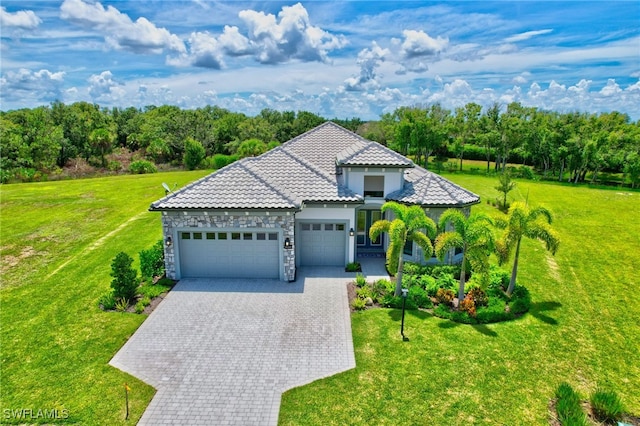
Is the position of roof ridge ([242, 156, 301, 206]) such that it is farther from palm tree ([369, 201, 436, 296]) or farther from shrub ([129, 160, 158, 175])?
shrub ([129, 160, 158, 175])

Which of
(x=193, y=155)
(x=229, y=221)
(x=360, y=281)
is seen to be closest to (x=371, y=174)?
(x=360, y=281)

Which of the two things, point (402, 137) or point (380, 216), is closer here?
point (380, 216)

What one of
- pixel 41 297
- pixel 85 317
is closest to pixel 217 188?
pixel 85 317

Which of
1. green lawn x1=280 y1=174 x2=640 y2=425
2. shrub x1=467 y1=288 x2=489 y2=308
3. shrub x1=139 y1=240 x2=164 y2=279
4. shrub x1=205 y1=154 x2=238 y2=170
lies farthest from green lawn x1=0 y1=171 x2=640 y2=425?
shrub x1=205 y1=154 x2=238 y2=170

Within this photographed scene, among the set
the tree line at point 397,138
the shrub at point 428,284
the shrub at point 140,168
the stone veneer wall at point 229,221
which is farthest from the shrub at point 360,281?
the shrub at point 140,168

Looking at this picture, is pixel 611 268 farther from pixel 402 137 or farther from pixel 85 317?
pixel 402 137
